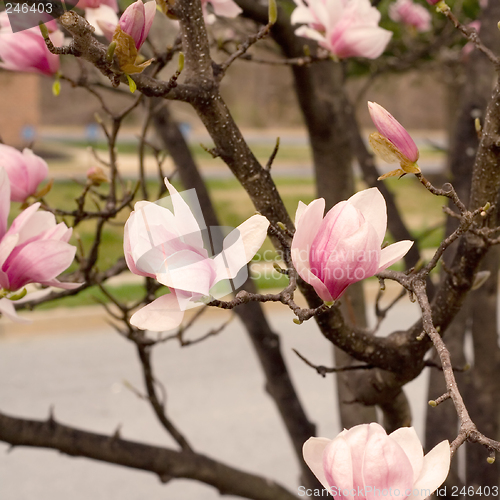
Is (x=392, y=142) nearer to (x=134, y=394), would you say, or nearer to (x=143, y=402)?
(x=143, y=402)

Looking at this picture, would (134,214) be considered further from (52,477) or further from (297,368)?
(297,368)

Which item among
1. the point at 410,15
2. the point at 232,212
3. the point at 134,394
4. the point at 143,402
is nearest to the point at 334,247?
the point at 410,15

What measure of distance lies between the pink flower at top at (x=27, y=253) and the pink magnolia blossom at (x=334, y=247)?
217 mm

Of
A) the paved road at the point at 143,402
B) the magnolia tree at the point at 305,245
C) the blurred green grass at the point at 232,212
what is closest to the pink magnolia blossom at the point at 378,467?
the magnolia tree at the point at 305,245

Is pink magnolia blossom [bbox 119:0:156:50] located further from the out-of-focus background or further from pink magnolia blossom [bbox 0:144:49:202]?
the out-of-focus background

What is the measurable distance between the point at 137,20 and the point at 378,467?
40 cm

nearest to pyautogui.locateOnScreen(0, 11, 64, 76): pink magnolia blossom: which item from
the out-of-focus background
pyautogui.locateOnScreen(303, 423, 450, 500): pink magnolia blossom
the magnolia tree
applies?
the magnolia tree

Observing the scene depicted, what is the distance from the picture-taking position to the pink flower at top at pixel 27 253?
21.5 inches

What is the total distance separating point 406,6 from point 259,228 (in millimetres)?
2397

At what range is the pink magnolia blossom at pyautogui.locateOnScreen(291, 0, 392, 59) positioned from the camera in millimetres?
822

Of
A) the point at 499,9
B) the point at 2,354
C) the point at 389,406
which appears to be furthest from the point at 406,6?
the point at 2,354

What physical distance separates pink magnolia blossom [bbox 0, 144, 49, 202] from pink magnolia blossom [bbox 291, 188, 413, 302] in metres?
0.40

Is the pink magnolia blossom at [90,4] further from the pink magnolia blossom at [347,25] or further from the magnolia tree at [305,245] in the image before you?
the pink magnolia blossom at [347,25]

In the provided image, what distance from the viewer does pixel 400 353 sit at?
727 millimetres
